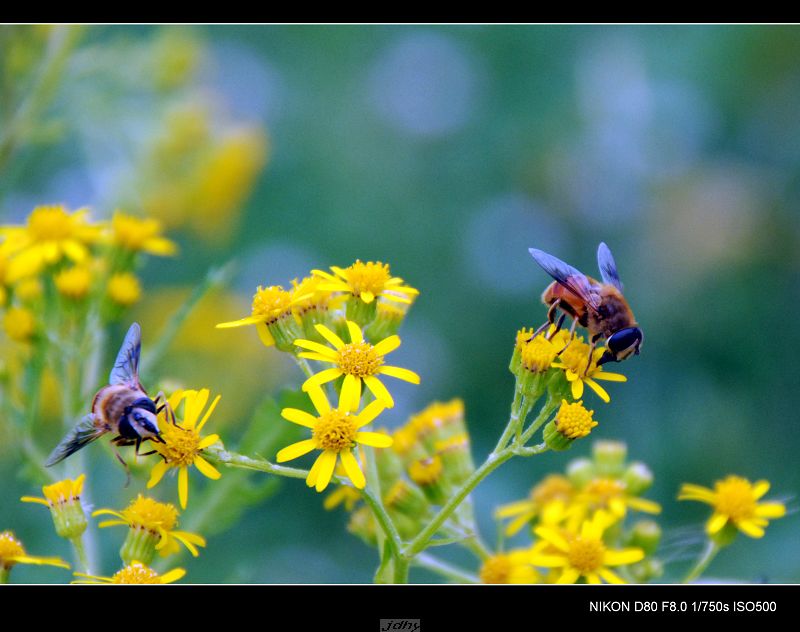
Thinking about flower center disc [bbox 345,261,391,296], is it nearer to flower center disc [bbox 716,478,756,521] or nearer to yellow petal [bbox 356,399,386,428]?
yellow petal [bbox 356,399,386,428]

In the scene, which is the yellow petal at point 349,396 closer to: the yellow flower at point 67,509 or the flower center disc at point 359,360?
the flower center disc at point 359,360

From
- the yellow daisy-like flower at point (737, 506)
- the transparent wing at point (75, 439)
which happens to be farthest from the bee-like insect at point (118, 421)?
the yellow daisy-like flower at point (737, 506)

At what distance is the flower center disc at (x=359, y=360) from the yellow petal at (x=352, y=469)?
174mm

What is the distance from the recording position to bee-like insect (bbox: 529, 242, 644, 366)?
2064 millimetres

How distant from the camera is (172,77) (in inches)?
145

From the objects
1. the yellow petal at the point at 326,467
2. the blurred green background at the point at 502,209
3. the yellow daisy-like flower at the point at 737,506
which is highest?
the blurred green background at the point at 502,209

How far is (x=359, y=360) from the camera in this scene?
6.17 ft

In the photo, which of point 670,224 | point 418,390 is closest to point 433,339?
point 418,390

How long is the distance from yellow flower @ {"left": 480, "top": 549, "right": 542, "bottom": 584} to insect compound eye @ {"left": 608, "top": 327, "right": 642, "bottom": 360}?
1.52ft

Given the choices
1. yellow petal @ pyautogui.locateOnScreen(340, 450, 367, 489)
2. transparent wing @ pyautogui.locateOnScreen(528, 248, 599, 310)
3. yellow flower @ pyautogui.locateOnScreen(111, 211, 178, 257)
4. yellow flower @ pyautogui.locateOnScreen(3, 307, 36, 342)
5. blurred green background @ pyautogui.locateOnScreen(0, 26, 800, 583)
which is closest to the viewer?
yellow petal @ pyautogui.locateOnScreen(340, 450, 367, 489)

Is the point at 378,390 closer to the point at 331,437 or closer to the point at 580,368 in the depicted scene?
the point at 331,437

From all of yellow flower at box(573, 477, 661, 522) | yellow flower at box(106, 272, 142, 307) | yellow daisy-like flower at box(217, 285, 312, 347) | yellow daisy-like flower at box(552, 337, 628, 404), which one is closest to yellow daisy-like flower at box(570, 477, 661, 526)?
yellow flower at box(573, 477, 661, 522)

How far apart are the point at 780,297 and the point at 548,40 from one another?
5.96 ft

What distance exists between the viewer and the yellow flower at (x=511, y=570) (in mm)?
2008
